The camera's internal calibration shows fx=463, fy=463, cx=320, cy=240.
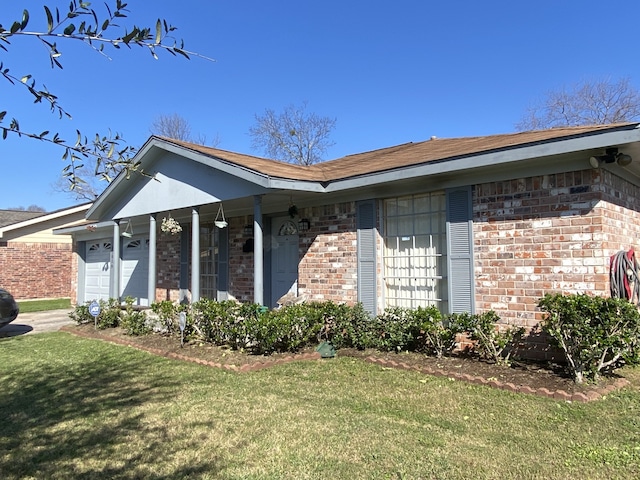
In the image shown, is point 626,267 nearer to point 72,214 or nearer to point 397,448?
point 397,448

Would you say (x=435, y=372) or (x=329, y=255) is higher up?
(x=329, y=255)

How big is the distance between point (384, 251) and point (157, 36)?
6.02m

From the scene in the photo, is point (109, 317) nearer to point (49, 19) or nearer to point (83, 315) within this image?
point (83, 315)

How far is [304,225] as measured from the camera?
339 inches

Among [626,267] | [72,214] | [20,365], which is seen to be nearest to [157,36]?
[626,267]

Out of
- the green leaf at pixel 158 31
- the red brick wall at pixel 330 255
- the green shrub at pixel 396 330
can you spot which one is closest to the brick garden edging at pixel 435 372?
the green shrub at pixel 396 330

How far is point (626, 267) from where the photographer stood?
220 inches

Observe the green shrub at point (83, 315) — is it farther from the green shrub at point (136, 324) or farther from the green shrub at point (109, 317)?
the green shrub at point (136, 324)

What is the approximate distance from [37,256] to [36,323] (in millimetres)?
9507

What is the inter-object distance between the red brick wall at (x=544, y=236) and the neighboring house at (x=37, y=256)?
728 inches

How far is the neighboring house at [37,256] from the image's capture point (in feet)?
64.2

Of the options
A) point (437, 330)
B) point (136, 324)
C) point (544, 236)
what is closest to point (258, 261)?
point (437, 330)

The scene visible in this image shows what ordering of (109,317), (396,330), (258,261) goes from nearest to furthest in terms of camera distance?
(396,330) → (258,261) → (109,317)

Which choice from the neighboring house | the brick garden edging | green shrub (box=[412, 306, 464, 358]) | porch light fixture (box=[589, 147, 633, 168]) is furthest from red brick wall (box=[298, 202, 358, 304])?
the neighboring house
